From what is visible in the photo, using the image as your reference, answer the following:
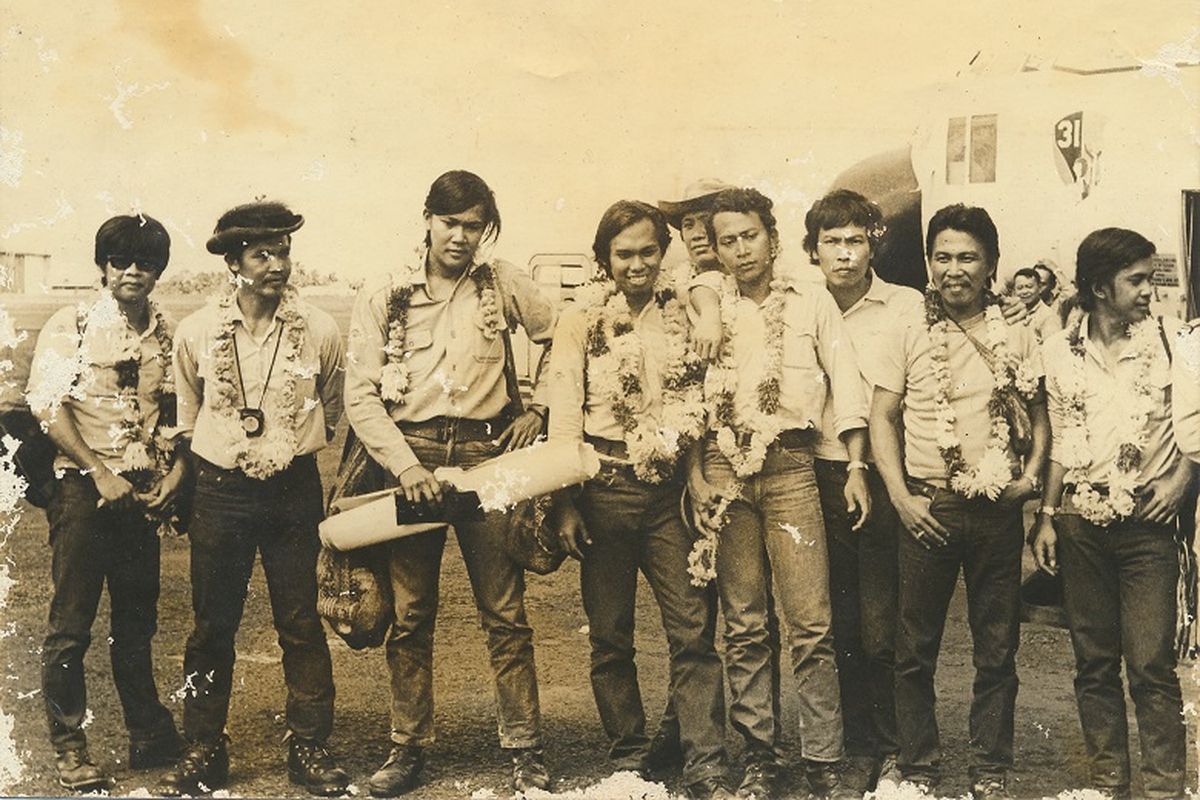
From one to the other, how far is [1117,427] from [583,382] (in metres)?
2.05

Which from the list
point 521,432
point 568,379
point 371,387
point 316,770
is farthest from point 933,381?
point 316,770

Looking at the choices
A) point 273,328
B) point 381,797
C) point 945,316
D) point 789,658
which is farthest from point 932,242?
point 381,797

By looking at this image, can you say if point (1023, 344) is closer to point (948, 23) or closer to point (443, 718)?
point (948, 23)

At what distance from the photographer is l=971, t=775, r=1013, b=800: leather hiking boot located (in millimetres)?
4703

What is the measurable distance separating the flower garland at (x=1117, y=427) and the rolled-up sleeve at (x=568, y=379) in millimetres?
1842

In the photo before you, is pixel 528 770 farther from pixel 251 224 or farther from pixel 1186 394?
pixel 1186 394

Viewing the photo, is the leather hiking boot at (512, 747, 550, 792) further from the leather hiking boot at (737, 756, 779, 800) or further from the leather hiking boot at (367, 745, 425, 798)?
the leather hiking boot at (737, 756, 779, 800)

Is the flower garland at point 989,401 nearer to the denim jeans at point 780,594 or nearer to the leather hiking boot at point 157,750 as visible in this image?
the denim jeans at point 780,594

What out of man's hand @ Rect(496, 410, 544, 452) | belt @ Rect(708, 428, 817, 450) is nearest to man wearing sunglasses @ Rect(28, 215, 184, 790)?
man's hand @ Rect(496, 410, 544, 452)

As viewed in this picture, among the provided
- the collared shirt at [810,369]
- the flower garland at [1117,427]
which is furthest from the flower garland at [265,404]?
the flower garland at [1117,427]

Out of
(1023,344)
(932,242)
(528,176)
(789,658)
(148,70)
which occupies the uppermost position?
(148,70)

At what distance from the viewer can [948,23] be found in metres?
4.98

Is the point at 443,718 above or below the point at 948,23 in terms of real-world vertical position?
below

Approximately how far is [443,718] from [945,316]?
255 centimetres
